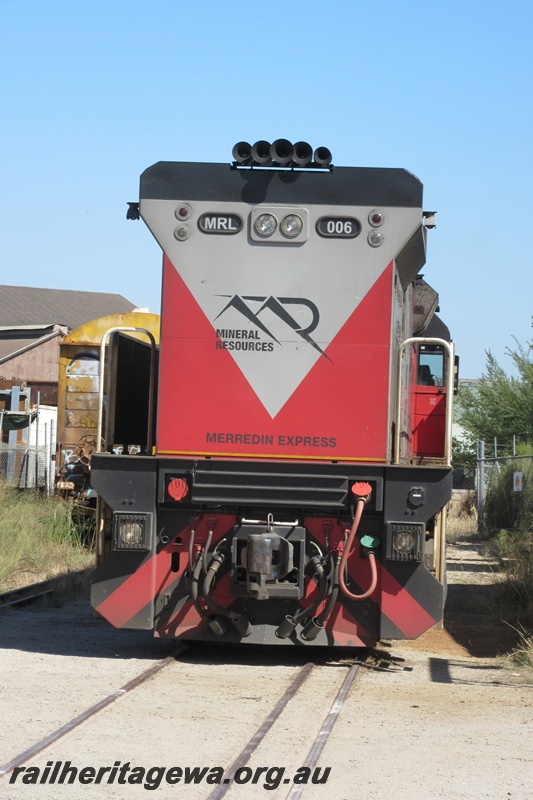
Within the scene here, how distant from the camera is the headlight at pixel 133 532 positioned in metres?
8.73

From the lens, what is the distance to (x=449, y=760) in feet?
19.5

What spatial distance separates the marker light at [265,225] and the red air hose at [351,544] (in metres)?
2.16

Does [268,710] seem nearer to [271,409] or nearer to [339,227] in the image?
[271,409]

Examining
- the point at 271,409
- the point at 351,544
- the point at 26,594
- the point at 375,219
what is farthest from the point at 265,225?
the point at 26,594

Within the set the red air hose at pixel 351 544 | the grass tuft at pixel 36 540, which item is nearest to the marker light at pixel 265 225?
the red air hose at pixel 351 544

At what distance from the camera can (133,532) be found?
28.7 ft

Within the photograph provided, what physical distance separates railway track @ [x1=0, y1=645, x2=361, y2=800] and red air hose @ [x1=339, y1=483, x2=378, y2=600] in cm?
65

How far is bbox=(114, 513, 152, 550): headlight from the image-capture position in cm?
873

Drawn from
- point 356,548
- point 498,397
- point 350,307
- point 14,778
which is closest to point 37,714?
point 14,778

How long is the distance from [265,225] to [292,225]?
0.72 feet

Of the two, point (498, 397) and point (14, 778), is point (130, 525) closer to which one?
point (14, 778)

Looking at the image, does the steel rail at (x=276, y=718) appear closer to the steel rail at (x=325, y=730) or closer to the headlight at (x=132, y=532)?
the steel rail at (x=325, y=730)

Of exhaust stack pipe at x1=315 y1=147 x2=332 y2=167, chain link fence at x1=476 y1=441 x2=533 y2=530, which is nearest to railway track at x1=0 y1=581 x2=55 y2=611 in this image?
exhaust stack pipe at x1=315 y1=147 x2=332 y2=167

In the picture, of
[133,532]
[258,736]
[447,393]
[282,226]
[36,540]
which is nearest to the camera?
[258,736]
